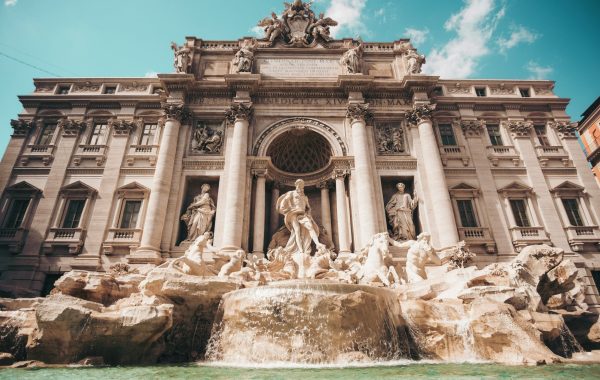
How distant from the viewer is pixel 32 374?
5715 mm

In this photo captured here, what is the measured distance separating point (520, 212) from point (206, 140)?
18278 mm

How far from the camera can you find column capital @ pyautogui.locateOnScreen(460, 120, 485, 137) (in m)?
19.9

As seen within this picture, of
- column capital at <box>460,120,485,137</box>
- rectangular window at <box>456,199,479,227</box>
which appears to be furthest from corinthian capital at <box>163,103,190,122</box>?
column capital at <box>460,120,485,137</box>

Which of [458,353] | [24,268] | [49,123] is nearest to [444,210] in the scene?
[458,353]

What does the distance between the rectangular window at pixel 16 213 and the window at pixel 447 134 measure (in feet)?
79.9

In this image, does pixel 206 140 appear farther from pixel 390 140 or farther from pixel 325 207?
pixel 390 140

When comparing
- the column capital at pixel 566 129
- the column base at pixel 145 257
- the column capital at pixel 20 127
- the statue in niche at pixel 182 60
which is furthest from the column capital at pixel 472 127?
the column capital at pixel 20 127

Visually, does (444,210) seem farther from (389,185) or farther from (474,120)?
(474,120)

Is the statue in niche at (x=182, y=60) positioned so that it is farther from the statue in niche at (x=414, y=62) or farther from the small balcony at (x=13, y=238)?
the statue in niche at (x=414, y=62)


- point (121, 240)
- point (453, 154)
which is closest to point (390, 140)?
point (453, 154)

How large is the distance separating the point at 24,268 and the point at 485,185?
80.7 feet

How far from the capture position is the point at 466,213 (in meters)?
17.7

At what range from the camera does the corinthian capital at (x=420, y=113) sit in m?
18.8

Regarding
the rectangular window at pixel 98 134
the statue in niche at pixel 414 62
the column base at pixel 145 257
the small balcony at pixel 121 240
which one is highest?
the statue in niche at pixel 414 62
